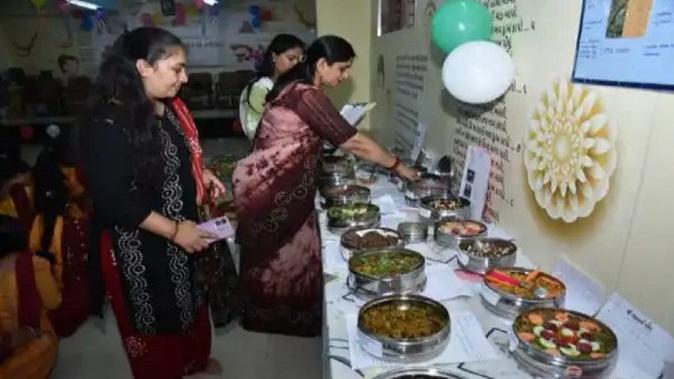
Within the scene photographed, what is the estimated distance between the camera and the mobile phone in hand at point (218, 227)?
57.5 inches

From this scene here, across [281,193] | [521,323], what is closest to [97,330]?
[281,193]

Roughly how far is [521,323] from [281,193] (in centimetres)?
109

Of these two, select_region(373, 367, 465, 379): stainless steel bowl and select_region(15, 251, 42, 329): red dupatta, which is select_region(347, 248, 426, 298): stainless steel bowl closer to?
select_region(373, 367, 465, 379): stainless steel bowl

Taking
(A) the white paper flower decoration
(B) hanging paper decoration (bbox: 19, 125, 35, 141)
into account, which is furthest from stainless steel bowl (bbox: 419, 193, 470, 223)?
(B) hanging paper decoration (bbox: 19, 125, 35, 141)

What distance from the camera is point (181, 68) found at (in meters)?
1.31

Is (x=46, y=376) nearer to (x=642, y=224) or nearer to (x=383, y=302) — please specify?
(x=383, y=302)

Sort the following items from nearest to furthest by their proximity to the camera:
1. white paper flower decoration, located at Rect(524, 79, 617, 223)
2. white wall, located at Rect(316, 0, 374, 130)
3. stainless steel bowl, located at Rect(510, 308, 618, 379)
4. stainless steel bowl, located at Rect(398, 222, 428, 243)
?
stainless steel bowl, located at Rect(510, 308, 618, 379) → white paper flower decoration, located at Rect(524, 79, 617, 223) → stainless steel bowl, located at Rect(398, 222, 428, 243) → white wall, located at Rect(316, 0, 374, 130)

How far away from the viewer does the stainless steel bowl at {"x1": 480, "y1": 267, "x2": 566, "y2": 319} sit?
3.20ft

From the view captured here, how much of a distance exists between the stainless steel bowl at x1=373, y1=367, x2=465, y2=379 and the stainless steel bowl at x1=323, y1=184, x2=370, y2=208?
3.10 feet

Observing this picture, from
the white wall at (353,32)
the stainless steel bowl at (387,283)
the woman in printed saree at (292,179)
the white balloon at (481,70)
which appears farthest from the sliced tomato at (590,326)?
the white wall at (353,32)

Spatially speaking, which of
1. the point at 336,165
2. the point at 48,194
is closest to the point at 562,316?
the point at 336,165

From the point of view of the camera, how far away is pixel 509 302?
0.99 meters

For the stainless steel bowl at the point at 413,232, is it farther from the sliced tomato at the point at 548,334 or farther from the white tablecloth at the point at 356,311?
the sliced tomato at the point at 548,334

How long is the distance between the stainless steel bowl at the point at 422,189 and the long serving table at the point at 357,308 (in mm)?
126
